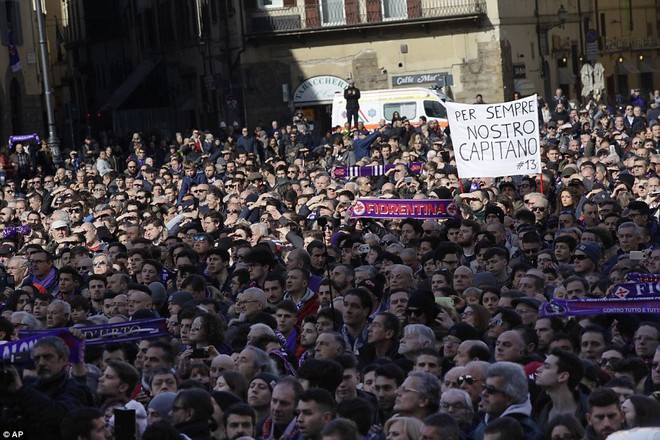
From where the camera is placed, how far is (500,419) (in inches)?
364

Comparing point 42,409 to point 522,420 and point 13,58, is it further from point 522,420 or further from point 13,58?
point 13,58

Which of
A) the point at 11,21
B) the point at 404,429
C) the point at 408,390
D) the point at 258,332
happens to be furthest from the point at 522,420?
the point at 11,21

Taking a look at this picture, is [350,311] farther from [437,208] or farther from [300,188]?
[300,188]

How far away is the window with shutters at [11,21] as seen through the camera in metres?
50.3

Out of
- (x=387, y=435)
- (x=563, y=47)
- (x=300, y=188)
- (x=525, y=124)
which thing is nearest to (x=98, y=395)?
(x=387, y=435)

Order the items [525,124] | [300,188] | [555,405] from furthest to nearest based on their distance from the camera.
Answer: [300,188] → [525,124] → [555,405]

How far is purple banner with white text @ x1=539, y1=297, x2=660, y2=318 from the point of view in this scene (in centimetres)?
1193

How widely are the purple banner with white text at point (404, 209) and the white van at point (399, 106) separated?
76.1ft

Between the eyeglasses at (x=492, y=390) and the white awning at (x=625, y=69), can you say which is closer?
the eyeglasses at (x=492, y=390)

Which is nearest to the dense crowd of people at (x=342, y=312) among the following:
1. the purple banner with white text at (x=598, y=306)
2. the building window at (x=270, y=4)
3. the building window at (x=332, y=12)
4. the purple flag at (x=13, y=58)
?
the purple banner with white text at (x=598, y=306)

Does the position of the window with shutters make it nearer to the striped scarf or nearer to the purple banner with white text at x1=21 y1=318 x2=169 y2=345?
the striped scarf

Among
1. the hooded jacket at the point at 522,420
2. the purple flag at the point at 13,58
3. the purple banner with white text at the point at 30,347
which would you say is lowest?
the hooded jacket at the point at 522,420

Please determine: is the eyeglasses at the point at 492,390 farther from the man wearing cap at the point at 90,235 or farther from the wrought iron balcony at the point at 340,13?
the wrought iron balcony at the point at 340,13

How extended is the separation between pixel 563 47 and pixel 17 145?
21061mm
